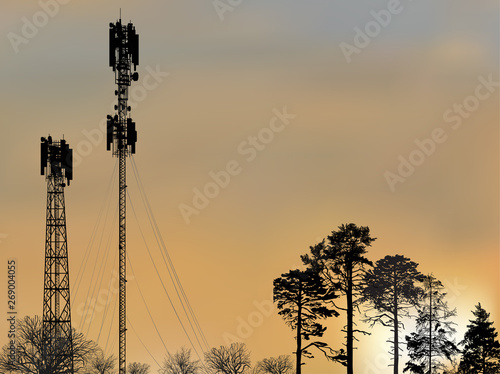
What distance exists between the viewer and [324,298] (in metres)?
105

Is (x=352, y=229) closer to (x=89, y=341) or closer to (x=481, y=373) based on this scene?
(x=481, y=373)

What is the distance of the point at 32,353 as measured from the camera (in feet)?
470

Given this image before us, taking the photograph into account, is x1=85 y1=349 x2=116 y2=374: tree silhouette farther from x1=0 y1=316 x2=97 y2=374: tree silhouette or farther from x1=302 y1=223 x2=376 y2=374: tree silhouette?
x1=302 y1=223 x2=376 y2=374: tree silhouette

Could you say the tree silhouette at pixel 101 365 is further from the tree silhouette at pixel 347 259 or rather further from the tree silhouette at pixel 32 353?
the tree silhouette at pixel 347 259

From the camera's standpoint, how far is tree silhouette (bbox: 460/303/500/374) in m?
111

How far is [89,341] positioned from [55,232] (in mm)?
36192

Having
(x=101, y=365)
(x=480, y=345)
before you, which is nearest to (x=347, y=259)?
(x=480, y=345)

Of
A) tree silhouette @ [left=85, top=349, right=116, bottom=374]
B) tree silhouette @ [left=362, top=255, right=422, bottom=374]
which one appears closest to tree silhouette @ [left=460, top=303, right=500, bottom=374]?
tree silhouette @ [left=362, top=255, right=422, bottom=374]

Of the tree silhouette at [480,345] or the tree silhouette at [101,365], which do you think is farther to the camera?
the tree silhouette at [101,365]

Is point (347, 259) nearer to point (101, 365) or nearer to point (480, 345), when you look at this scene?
point (480, 345)

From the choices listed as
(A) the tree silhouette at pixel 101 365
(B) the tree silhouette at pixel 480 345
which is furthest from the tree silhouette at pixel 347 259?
(A) the tree silhouette at pixel 101 365

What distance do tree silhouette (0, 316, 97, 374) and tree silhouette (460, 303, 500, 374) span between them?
1951 inches

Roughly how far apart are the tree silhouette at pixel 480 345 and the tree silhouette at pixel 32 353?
4956 centimetres

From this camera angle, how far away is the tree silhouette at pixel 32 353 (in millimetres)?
137500
